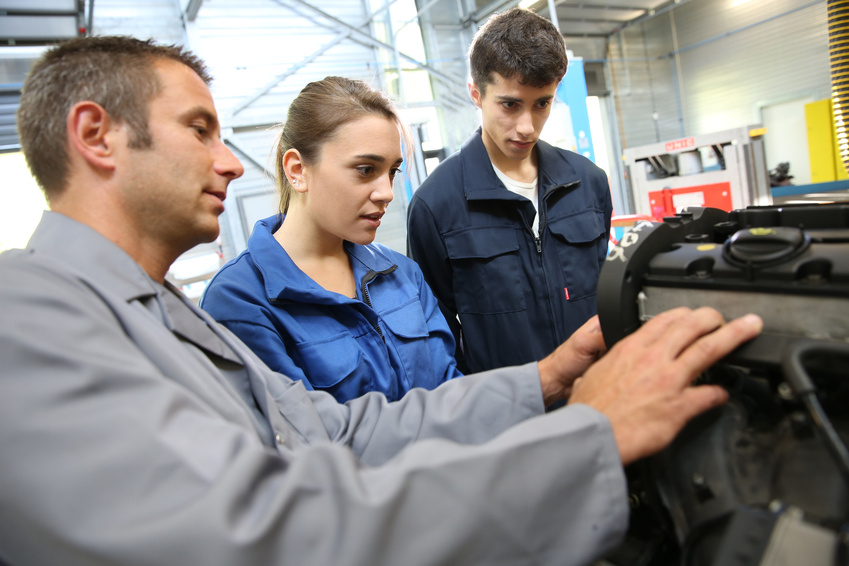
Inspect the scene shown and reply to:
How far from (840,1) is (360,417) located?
376cm

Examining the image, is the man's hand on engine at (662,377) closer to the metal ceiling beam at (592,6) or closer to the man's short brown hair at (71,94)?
the man's short brown hair at (71,94)

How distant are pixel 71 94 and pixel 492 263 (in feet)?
4.14

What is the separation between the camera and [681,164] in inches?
134

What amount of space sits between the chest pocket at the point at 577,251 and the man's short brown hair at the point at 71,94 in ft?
4.28

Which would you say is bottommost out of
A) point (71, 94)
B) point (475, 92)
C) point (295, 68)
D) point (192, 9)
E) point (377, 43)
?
point (71, 94)

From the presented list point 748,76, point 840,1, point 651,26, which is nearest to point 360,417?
point 840,1

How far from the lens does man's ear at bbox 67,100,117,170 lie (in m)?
0.86

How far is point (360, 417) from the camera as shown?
42.5 inches

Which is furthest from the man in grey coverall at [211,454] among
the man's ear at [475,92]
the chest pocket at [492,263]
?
the man's ear at [475,92]

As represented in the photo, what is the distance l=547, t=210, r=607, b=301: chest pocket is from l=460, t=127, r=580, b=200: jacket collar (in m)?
0.14

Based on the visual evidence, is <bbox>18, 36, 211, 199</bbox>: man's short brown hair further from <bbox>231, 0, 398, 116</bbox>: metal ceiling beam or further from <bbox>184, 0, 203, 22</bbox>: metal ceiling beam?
<bbox>231, 0, 398, 116</bbox>: metal ceiling beam

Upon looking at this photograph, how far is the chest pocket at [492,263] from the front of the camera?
1771 mm

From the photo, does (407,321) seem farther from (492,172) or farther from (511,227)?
(492,172)

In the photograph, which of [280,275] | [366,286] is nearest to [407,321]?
[366,286]
